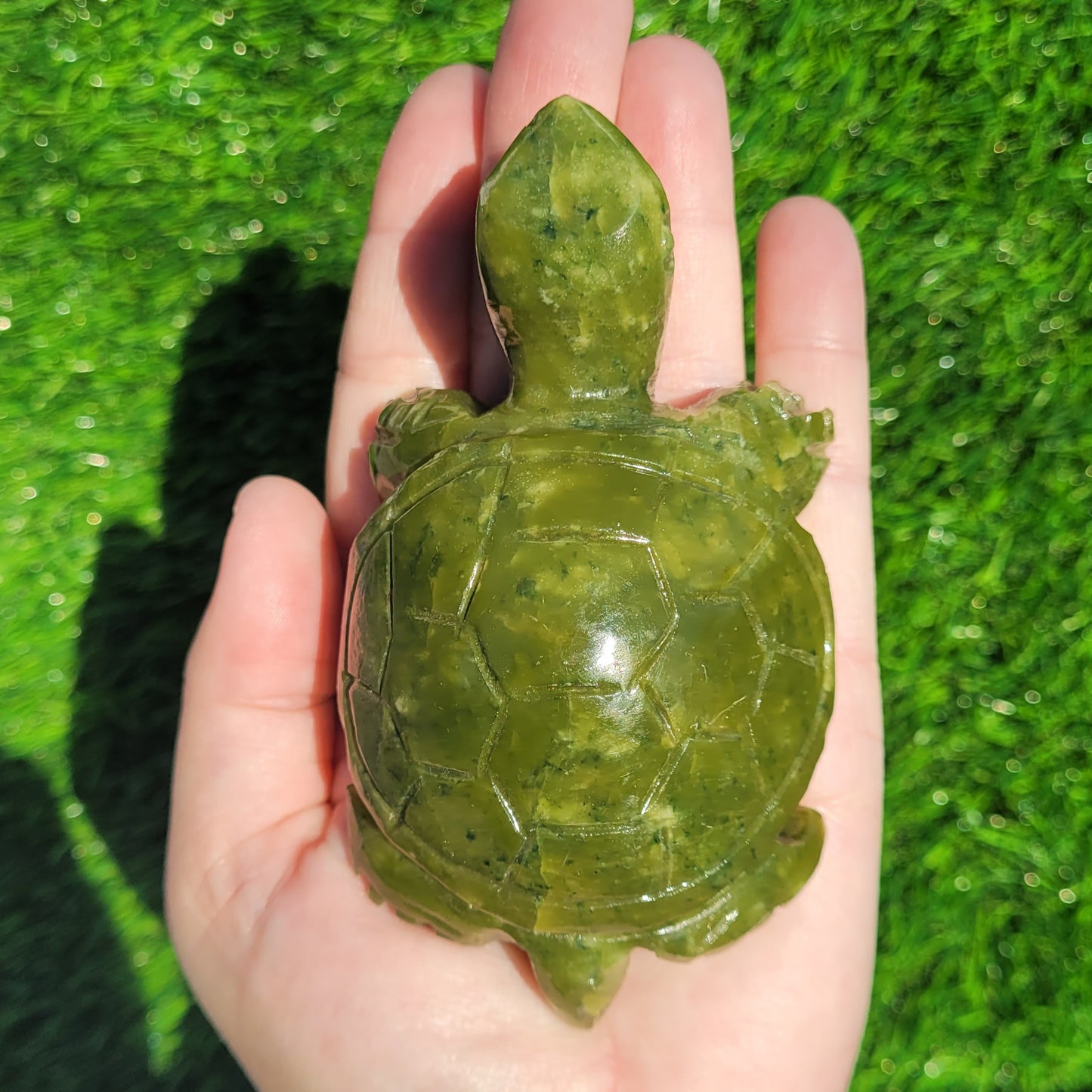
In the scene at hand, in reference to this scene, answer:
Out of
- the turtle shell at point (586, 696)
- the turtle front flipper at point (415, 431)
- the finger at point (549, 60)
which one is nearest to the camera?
the turtle shell at point (586, 696)

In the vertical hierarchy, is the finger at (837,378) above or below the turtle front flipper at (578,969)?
above

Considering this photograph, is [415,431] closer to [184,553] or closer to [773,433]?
[773,433]

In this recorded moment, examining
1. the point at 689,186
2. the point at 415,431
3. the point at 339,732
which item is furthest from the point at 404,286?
the point at 339,732

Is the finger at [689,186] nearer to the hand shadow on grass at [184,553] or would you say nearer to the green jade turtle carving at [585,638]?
the green jade turtle carving at [585,638]

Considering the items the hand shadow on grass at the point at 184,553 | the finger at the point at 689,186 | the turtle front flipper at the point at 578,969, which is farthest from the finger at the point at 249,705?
the finger at the point at 689,186

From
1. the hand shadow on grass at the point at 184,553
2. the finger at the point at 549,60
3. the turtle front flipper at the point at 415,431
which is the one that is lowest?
the hand shadow on grass at the point at 184,553

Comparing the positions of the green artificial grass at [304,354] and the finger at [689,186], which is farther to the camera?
the green artificial grass at [304,354]

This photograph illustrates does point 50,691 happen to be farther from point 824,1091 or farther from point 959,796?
point 959,796
